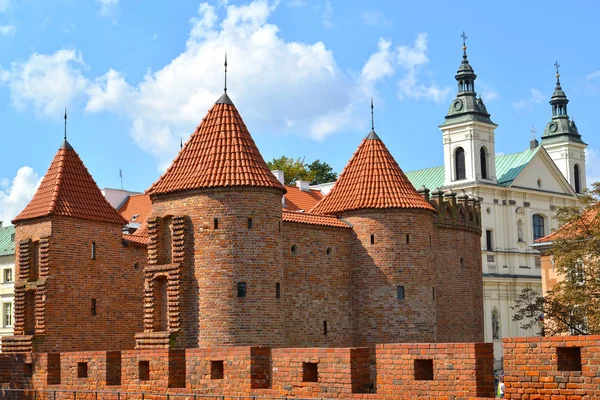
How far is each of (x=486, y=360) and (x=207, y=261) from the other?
452 inches

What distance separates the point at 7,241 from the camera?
59.0 metres

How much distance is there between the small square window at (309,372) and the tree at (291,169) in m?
48.3

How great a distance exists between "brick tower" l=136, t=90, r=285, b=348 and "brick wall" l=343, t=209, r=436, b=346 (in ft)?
15.4

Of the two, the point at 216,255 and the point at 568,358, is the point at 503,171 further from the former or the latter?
the point at 568,358

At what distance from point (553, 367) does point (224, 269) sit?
13.7 m

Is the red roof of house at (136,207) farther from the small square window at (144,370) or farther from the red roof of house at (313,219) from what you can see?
the small square window at (144,370)

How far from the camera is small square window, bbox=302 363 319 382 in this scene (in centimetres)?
2269

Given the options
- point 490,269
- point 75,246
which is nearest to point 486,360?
point 75,246

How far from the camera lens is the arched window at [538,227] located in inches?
2943

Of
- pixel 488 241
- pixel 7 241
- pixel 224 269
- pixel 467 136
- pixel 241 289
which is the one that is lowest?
pixel 241 289

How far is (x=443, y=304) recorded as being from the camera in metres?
38.2

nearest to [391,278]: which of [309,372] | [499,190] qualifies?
[309,372]

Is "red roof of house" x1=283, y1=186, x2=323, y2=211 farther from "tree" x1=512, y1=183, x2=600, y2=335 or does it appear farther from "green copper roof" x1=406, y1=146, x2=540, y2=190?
"tree" x1=512, y1=183, x2=600, y2=335

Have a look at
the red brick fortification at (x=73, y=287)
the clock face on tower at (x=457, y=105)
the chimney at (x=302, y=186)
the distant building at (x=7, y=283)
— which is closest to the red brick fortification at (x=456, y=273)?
the red brick fortification at (x=73, y=287)
